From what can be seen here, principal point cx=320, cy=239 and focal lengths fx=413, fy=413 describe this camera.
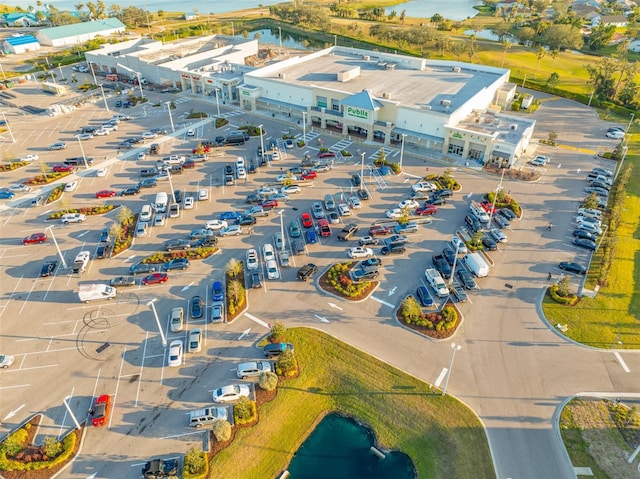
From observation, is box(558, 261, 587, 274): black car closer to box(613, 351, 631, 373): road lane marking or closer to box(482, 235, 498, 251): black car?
box(482, 235, 498, 251): black car

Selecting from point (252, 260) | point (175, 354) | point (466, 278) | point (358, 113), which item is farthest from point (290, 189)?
point (175, 354)

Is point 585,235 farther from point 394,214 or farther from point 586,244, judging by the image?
point 394,214

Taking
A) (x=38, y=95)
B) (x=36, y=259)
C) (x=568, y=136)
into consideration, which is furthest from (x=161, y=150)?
(x=568, y=136)

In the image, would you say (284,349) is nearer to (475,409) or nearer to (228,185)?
(475,409)

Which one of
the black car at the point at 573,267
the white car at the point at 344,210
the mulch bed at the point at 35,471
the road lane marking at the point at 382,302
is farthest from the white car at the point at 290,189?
the mulch bed at the point at 35,471

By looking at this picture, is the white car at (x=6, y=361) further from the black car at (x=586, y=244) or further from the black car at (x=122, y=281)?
the black car at (x=586, y=244)

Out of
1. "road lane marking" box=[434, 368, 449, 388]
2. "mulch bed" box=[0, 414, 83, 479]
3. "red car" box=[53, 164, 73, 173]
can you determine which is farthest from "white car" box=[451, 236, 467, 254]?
"red car" box=[53, 164, 73, 173]
